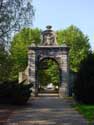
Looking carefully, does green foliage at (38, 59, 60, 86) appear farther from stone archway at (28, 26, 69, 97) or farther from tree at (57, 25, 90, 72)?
stone archway at (28, 26, 69, 97)

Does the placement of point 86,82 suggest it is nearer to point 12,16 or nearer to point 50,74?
point 12,16

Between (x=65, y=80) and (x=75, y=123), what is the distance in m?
31.9

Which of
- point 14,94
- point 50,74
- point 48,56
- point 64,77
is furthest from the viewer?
point 50,74

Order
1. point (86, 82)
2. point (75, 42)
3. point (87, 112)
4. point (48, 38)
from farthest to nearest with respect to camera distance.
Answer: point (75, 42) < point (48, 38) < point (86, 82) < point (87, 112)

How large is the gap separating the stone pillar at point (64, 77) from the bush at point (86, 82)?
523 inches

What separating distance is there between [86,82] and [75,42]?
4789cm

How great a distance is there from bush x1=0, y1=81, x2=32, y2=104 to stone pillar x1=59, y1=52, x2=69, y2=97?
52.7 ft

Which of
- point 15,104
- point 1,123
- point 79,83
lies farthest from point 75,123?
point 79,83

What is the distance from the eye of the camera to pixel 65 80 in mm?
50906

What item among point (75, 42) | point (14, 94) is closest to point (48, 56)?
point (14, 94)

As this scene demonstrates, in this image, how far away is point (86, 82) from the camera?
35781 mm

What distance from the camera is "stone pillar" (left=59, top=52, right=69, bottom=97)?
166 feet

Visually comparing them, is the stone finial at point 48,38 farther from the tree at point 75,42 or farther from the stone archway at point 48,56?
the tree at point 75,42

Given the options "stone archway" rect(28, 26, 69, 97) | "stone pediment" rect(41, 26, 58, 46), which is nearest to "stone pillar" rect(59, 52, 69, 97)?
"stone archway" rect(28, 26, 69, 97)
